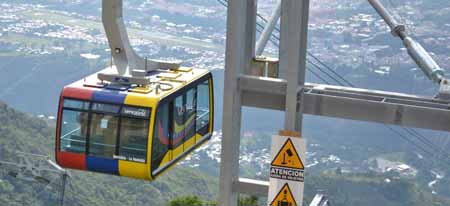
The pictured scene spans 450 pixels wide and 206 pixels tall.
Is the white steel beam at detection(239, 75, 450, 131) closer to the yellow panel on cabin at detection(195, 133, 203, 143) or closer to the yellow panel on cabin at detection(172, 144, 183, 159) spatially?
the yellow panel on cabin at detection(172, 144, 183, 159)

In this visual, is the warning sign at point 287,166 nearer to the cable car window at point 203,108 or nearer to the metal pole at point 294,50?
the metal pole at point 294,50

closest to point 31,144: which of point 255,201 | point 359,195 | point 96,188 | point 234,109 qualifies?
point 96,188

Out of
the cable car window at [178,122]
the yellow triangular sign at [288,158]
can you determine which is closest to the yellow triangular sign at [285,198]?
the yellow triangular sign at [288,158]

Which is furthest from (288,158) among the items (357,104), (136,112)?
(136,112)

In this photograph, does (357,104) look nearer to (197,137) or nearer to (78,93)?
(78,93)

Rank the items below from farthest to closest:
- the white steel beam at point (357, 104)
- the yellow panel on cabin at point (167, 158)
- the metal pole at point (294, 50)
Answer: the yellow panel on cabin at point (167, 158), the white steel beam at point (357, 104), the metal pole at point (294, 50)

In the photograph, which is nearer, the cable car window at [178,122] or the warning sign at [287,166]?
the warning sign at [287,166]
